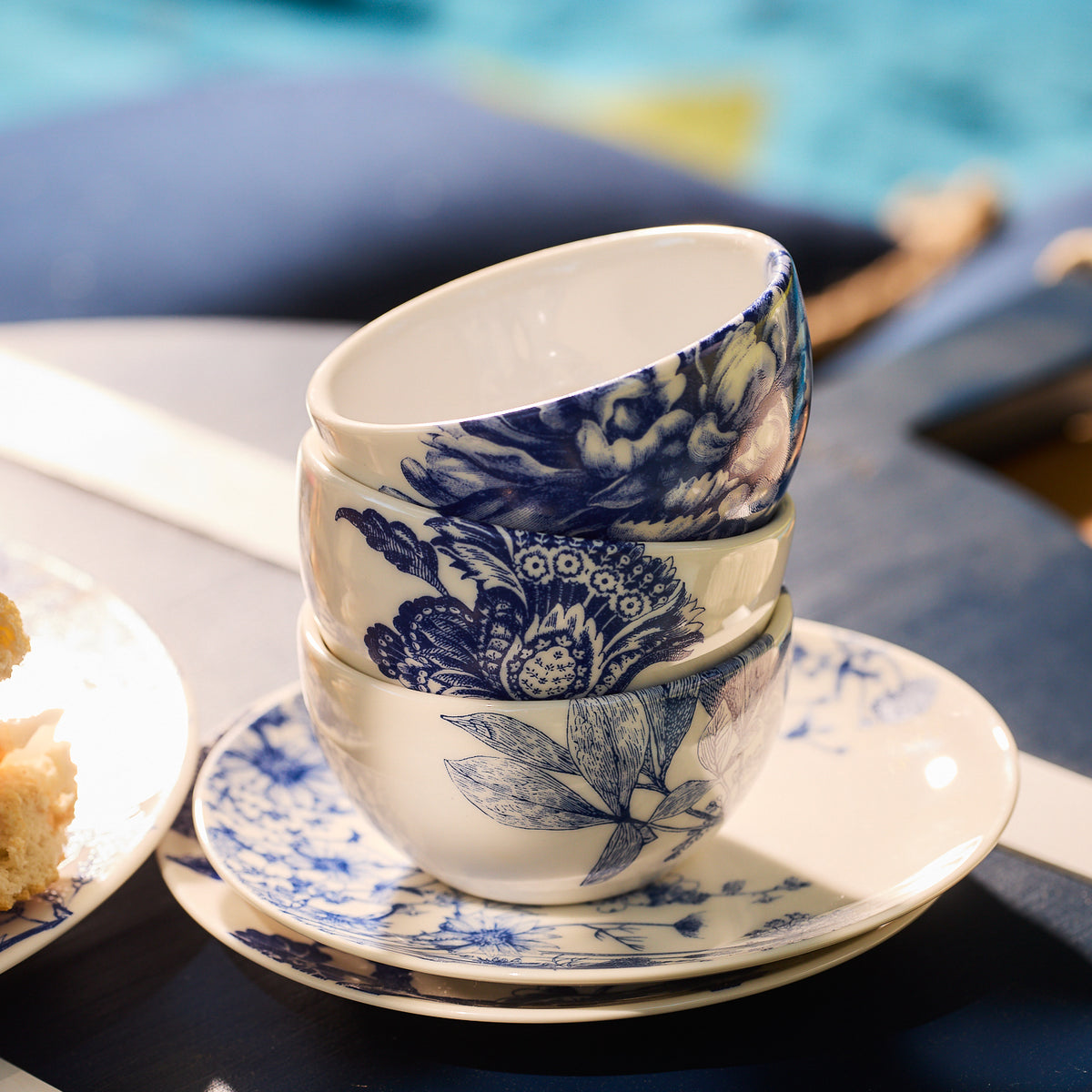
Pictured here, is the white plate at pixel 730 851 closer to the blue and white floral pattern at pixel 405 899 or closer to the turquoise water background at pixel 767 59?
the blue and white floral pattern at pixel 405 899

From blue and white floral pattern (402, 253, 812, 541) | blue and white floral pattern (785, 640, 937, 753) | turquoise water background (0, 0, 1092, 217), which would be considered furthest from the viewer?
turquoise water background (0, 0, 1092, 217)

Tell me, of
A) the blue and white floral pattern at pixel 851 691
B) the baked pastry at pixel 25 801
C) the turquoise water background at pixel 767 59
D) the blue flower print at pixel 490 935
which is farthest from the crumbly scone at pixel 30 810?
the turquoise water background at pixel 767 59

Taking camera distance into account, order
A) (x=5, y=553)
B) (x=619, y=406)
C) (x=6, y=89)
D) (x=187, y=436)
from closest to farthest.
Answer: (x=619, y=406)
(x=5, y=553)
(x=187, y=436)
(x=6, y=89)

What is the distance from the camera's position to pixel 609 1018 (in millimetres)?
293

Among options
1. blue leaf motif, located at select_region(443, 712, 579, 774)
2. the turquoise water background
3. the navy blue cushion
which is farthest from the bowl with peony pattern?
the turquoise water background

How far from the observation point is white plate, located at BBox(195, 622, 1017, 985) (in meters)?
0.32

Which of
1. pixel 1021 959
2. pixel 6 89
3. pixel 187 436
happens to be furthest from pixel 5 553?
pixel 6 89

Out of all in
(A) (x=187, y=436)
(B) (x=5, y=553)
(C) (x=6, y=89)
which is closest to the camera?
(B) (x=5, y=553)

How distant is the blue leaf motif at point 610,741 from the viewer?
314 mm

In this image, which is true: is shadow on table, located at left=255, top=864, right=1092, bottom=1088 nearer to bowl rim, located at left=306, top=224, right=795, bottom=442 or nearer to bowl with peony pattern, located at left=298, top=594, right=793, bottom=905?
bowl with peony pattern, located at left=298, top=594, right=793, bottom=905

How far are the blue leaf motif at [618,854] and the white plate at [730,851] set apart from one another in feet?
0.05

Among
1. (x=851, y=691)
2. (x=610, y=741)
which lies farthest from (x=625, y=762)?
(x=851, y=691)

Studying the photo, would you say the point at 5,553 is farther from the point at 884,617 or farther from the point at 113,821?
the point at 884,617

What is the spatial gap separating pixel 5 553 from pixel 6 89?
2.44m
